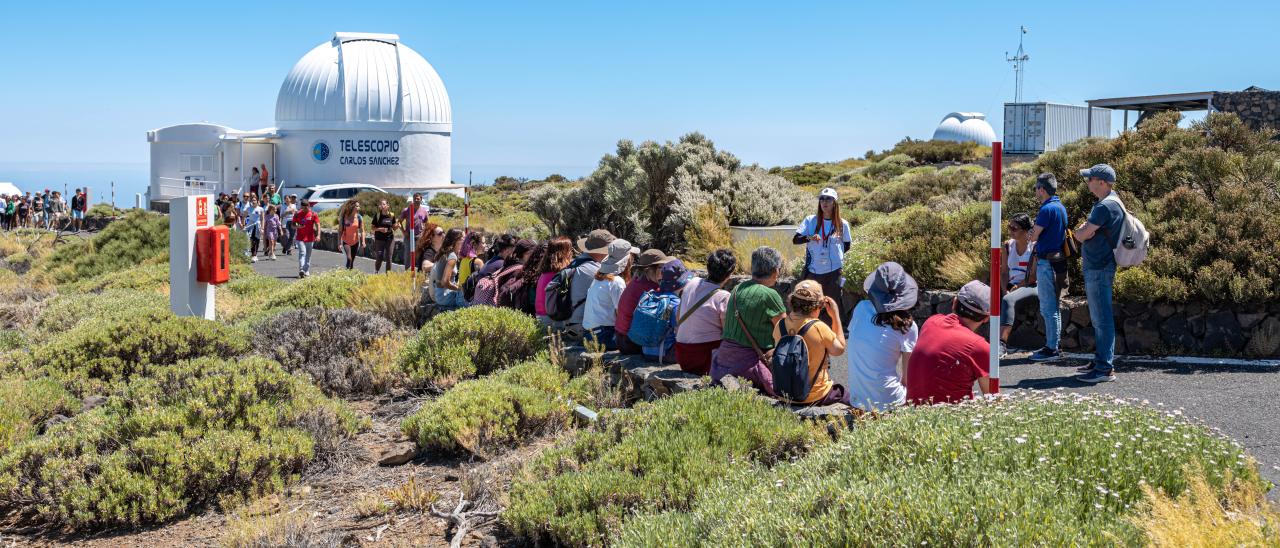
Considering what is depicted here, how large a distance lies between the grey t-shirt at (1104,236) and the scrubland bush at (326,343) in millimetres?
5296

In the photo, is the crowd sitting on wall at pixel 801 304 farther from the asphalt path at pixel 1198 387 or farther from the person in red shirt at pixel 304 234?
the person in red shirt at pixel 304 234

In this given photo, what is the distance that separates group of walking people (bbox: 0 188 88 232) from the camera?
33.1 metres

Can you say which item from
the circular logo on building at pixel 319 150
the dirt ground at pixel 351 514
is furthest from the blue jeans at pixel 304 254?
the circular logo on building at pixel 319 150

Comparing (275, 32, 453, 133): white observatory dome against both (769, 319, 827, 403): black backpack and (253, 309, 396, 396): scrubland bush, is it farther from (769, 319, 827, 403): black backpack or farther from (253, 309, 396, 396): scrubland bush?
(769, 319, 827, 403): black backpack

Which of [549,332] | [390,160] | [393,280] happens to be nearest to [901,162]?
[390,160]

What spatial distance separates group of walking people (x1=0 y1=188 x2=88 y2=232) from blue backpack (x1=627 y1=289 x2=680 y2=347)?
30612 millimetres

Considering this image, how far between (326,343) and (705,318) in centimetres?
352

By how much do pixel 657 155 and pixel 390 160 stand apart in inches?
1027

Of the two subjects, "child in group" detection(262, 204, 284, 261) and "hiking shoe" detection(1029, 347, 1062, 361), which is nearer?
"hiking shoe" detection(1029, 347, 1062, 361)

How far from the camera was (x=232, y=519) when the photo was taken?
5.12m

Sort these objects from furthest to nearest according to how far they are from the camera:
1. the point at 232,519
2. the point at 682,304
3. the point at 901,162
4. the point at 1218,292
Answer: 1. the point at 901,162
2. the point at 1218,292
3. the point at 682,304
4. the point at 232,519

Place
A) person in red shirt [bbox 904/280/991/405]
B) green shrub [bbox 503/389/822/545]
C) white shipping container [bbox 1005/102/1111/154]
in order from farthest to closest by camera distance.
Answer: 1. white shipping container [bbox 1005/102/1111/154]
2. person in red shirt [bbox 904/280/991/405]
3. green shrub [bbox 503/389/822/545]

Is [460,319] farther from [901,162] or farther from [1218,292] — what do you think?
[901,162]

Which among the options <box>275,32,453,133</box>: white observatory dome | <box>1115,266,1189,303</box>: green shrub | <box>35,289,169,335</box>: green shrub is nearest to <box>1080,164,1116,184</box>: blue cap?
<box>1115,266,1189,303</box>: green shrub
